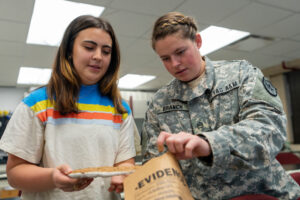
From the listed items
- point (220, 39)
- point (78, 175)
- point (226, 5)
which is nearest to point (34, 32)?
point (226, 5)

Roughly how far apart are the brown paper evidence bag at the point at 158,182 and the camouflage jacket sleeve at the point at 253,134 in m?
0.14

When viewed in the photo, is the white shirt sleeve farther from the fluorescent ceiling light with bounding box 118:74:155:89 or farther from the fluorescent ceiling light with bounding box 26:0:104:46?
the fluorescent ceiling light with bounding box 118:74:155:89

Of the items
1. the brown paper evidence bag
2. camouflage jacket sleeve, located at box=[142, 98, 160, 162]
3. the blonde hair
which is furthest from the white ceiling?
the brown paper evidence bag

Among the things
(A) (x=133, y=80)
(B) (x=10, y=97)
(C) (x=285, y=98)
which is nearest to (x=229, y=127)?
(A) (x=133, y=80)

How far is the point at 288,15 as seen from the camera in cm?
363

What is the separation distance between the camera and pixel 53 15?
328 cm

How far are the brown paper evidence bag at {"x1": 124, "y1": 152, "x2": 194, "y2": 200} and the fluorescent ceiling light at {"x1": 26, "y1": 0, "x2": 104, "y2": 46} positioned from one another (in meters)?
2.82

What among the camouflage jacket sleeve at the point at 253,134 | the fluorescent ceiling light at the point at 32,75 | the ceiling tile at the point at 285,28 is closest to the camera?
the camouflage jacket sleeve at the point at 253,134

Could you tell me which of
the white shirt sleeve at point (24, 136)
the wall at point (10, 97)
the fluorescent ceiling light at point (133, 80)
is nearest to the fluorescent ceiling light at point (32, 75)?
the wall at point (10, 97)

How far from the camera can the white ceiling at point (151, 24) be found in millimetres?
3107

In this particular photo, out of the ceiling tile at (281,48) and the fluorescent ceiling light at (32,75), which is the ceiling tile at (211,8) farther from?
the fluorescent ceiling light at (32,75)

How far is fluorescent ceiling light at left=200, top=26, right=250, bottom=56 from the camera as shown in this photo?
13.6ft

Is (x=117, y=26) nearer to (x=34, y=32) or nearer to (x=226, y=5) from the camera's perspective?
(x=34, y=32)

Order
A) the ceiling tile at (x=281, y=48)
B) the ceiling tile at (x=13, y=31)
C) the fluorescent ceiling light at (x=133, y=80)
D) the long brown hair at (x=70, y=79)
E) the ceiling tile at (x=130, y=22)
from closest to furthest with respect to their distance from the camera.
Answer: the long brown hair at (x=70, y=79) → the ceiling tile at (x=130, y=22) → the ceiling tile at (x=13, y=31) → the ceiling tile at (x=281, y=48) → the fluorescent ceiling light at (x=133, y=80)
